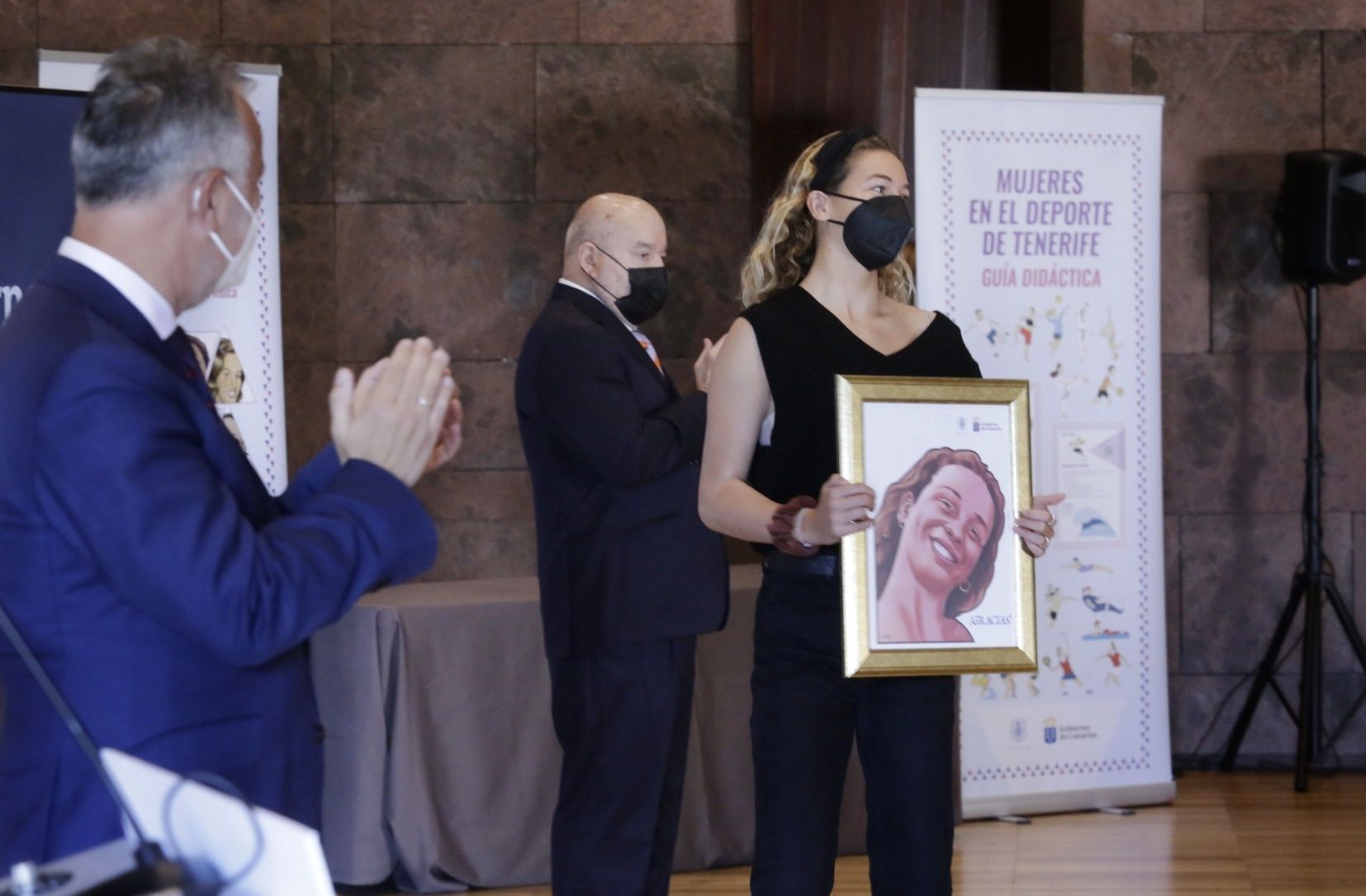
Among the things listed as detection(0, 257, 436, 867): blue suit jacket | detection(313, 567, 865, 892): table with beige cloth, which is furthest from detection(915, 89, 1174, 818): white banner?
detection(0, 257, 436, 867): blue suit jacket

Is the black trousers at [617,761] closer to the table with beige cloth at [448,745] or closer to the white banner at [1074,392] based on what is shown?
the table with beige cloth at [448,745]

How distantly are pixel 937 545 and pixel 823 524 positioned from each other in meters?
0.19

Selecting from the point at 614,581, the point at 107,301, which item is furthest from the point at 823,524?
the point at 107,301

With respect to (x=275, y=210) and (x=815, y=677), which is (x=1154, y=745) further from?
(x=275, y=210)

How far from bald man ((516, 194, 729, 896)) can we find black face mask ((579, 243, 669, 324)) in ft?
0.63

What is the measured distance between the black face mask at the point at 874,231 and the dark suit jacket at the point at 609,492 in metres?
0.80

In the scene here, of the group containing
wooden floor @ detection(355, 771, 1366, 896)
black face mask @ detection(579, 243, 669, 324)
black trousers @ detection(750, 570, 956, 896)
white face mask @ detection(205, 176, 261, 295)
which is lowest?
wooden floor @ detection(355, 771, 1366, 896)

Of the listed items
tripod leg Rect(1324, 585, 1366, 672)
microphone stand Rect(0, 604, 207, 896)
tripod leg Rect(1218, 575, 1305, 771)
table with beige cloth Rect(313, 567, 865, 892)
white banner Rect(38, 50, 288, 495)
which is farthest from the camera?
tripod leg Rect(1218, 575, 1305, 771)

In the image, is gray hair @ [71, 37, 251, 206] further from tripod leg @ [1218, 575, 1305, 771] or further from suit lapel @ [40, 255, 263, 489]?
tripod leg @ [1218, 575, 1305, 771]

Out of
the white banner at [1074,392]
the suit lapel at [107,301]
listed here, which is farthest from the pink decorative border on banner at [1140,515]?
the suit lapel at [107,301]

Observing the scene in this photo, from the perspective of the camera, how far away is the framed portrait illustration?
2.33 m

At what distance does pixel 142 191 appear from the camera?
4.66 feet

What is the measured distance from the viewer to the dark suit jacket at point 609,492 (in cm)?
322

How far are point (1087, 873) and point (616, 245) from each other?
2191 mm
